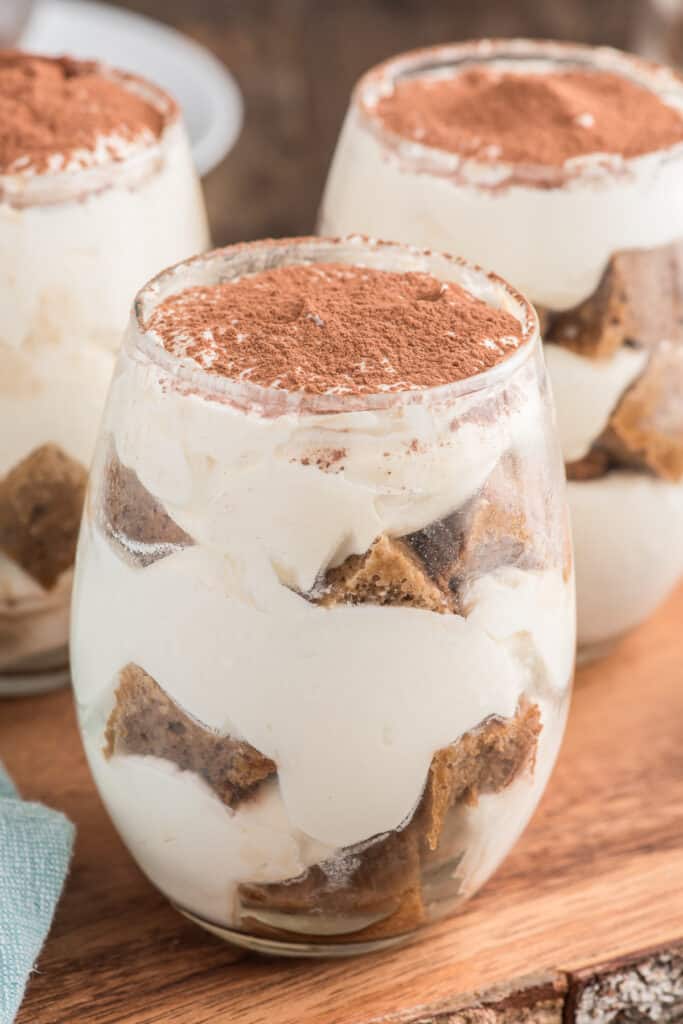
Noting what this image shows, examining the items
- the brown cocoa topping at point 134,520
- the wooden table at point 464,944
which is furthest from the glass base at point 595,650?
the brown cocoa topping at point 134,520

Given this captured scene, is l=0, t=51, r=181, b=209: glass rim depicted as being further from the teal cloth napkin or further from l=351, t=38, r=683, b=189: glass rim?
the teal cloth napkin

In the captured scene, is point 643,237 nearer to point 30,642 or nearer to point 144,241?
point 144,241

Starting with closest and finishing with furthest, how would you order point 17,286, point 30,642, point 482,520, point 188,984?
point 482,520 < point 188,984 < point 17,286 < point 30,642

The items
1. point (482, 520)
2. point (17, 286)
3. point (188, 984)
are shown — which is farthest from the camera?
point (17, 286)

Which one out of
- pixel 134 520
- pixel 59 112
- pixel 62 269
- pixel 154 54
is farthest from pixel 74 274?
pixel 154 54

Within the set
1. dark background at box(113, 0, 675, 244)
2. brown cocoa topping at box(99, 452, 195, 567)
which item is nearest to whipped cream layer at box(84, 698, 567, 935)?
brown cocoa topping at box(99, 452, 195, 567)

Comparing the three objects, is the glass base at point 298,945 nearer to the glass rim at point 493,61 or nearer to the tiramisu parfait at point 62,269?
the tiramisu parfait at point 62,269

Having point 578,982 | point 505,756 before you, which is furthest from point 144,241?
point 578,982
